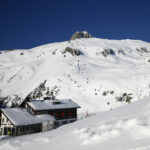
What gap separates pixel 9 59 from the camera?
150500 mm

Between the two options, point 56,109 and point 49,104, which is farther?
point 49,104

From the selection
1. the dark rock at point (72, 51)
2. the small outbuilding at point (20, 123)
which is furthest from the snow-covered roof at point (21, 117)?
the dark rock at point (72, 51)

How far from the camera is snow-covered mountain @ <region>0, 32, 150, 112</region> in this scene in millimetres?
75812

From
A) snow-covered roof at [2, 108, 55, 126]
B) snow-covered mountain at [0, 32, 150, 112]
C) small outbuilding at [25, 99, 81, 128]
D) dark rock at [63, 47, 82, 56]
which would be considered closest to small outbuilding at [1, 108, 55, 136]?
snow-covered roof at [2, 108, 55, 126]

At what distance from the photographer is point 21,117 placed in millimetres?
41406

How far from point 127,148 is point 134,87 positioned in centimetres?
7402

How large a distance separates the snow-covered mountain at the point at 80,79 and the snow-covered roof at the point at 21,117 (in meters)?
29.6

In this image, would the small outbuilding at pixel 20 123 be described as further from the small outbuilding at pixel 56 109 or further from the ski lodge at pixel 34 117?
the small outbuilding at pixel 56 109

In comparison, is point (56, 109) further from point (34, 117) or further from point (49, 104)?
point (34, 117)

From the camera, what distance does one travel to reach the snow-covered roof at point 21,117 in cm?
3966

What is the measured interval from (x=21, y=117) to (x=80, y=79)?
169 feet

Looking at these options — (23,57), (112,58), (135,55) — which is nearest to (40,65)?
(23,57)

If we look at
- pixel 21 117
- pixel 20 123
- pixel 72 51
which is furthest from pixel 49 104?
pixel 72 51

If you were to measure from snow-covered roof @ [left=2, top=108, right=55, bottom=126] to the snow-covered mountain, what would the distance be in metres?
29.6
